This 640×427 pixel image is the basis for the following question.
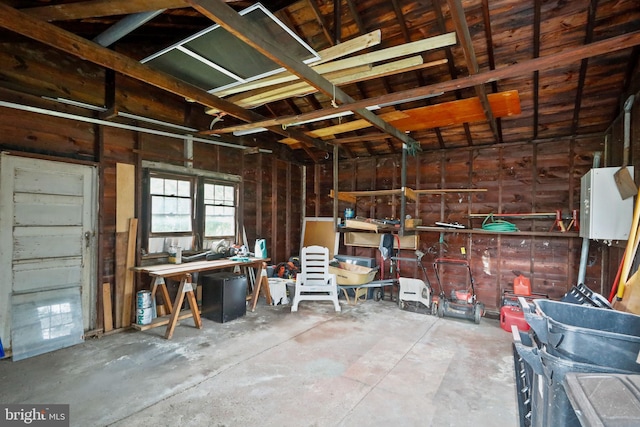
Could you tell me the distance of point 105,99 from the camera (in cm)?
384

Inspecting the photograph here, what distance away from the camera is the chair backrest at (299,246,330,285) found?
4.93 m

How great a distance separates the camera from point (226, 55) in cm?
285

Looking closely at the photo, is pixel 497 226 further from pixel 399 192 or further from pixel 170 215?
pixel 170 215

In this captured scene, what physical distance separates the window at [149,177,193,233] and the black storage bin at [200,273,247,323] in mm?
917

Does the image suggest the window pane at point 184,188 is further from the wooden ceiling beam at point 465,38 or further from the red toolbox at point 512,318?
the red toolbox at point 512,318

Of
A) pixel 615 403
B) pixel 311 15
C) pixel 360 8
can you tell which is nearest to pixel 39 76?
pixel 311 15

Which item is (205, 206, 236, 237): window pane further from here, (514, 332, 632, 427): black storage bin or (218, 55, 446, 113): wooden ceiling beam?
(514, 332, 632, 427): black storage bin

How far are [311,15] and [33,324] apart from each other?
4.51m

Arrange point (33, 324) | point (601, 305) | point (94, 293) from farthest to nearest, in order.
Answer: point (94, 293)
point (33, 324)
point (601, 305)

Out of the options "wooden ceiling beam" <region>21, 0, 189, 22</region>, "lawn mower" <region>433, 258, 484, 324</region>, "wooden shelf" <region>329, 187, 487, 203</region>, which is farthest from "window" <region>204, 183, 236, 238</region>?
"lawn mower" <region>433, 258, 484, 324</region>

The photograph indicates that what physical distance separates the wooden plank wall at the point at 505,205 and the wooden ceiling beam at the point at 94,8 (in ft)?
16.2

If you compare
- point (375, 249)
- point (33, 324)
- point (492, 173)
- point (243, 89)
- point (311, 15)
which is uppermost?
point (311, 15)

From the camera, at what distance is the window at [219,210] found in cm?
509

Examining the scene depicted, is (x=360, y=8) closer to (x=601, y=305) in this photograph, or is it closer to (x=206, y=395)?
(x=601, y=305)
